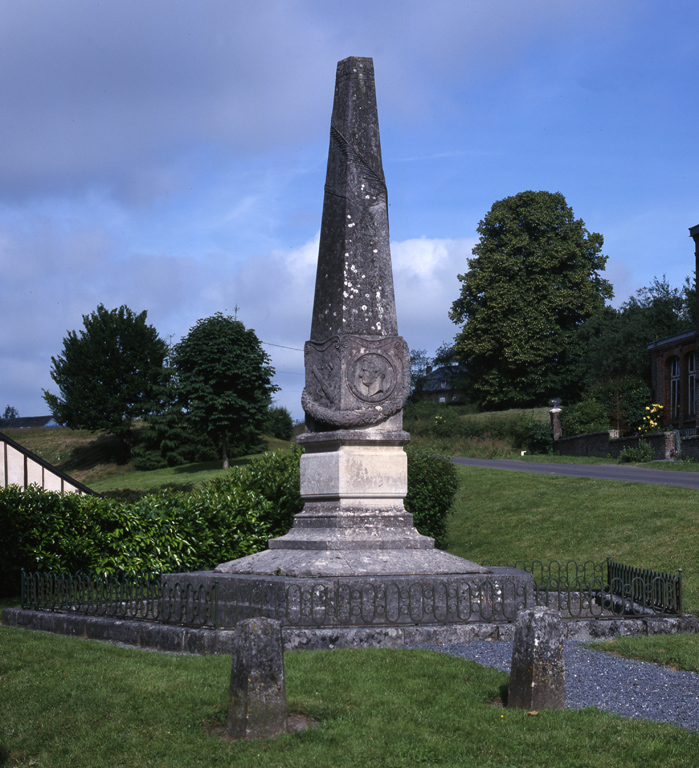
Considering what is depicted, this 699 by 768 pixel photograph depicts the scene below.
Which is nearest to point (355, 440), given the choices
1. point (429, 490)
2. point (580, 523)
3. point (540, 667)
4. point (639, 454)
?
point (540, 667)

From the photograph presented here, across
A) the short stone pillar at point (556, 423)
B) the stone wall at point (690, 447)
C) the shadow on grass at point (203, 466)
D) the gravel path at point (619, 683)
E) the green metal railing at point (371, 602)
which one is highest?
the short stone pillar at point (556, 423)

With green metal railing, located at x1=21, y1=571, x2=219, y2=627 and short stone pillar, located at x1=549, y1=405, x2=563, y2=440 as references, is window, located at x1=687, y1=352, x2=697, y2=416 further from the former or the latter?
green metal railing, located at x1=21, y1=571, x2=219, y2=627

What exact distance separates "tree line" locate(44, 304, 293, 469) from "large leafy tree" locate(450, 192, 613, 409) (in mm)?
13264

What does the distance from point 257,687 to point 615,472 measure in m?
21.2

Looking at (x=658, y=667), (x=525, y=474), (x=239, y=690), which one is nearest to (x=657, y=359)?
(x=525, y=474)

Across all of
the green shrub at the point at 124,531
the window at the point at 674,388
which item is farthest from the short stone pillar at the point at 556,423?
the green shrub at the point at 124,531

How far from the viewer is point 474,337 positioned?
4791 cm

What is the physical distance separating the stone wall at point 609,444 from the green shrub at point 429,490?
14.3 meters

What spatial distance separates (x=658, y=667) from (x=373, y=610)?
240 centimetres

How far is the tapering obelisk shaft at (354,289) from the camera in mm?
8977

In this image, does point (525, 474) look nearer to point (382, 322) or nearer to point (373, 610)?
point (382, 322)

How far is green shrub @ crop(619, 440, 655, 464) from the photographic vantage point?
1148 inches

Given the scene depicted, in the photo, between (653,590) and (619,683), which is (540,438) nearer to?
(653,590)

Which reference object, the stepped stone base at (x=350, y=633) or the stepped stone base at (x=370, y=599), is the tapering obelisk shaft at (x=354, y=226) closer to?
the stepped stone base at (x=370, y=599)
